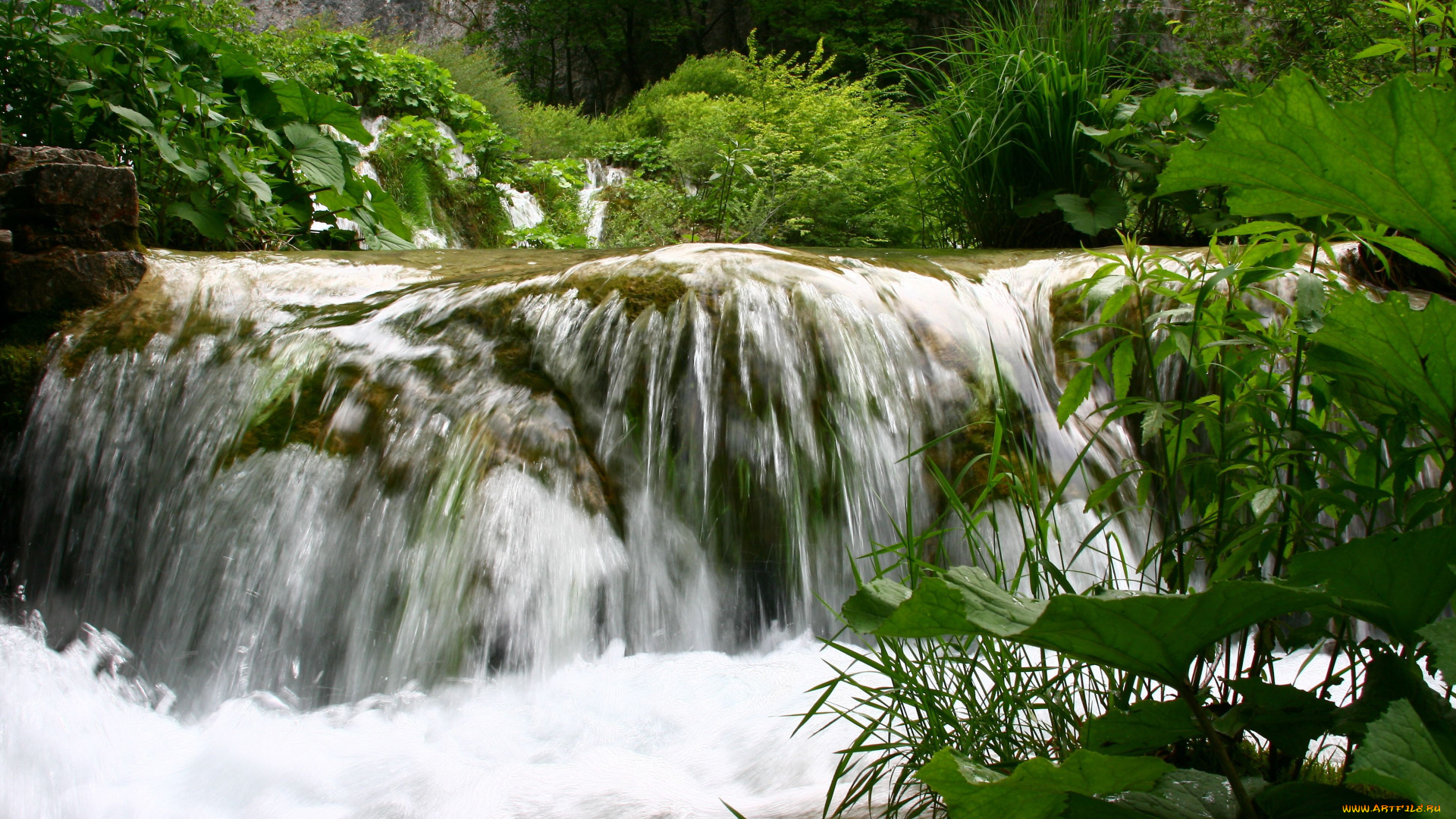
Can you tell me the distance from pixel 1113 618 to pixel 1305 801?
31 centimetres

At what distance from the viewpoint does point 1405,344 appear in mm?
933

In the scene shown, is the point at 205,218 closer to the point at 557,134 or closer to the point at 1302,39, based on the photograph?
the point at 557,134

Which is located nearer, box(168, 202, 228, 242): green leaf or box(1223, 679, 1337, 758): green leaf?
box(1223, 679, 1337, 758): green leaf

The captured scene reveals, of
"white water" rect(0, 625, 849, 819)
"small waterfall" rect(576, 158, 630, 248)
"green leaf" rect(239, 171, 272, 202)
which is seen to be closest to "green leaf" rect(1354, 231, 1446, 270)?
"white water" rect(0, 625, 849, 819)

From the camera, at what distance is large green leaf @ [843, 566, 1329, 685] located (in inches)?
30.5

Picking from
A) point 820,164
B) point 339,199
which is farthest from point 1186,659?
point 820,164

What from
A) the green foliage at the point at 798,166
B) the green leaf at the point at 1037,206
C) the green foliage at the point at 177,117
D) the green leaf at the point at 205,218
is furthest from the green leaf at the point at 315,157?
the green leaf at the point at 1037,206

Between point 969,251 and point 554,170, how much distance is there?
5655 mm

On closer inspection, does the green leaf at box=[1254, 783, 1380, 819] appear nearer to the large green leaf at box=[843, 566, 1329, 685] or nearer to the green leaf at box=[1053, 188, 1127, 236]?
the large green leaf at box=[843, 566, 1329, 685]

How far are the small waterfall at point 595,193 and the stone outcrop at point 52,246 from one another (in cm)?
533

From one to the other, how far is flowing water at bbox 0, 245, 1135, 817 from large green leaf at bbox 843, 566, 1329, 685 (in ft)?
3.28

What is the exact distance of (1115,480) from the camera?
4.17ft

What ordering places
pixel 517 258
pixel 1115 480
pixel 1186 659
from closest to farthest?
pixel 1186 659
pixel 1115 480
pixel 517 258

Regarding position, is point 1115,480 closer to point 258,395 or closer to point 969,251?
point 258,395
